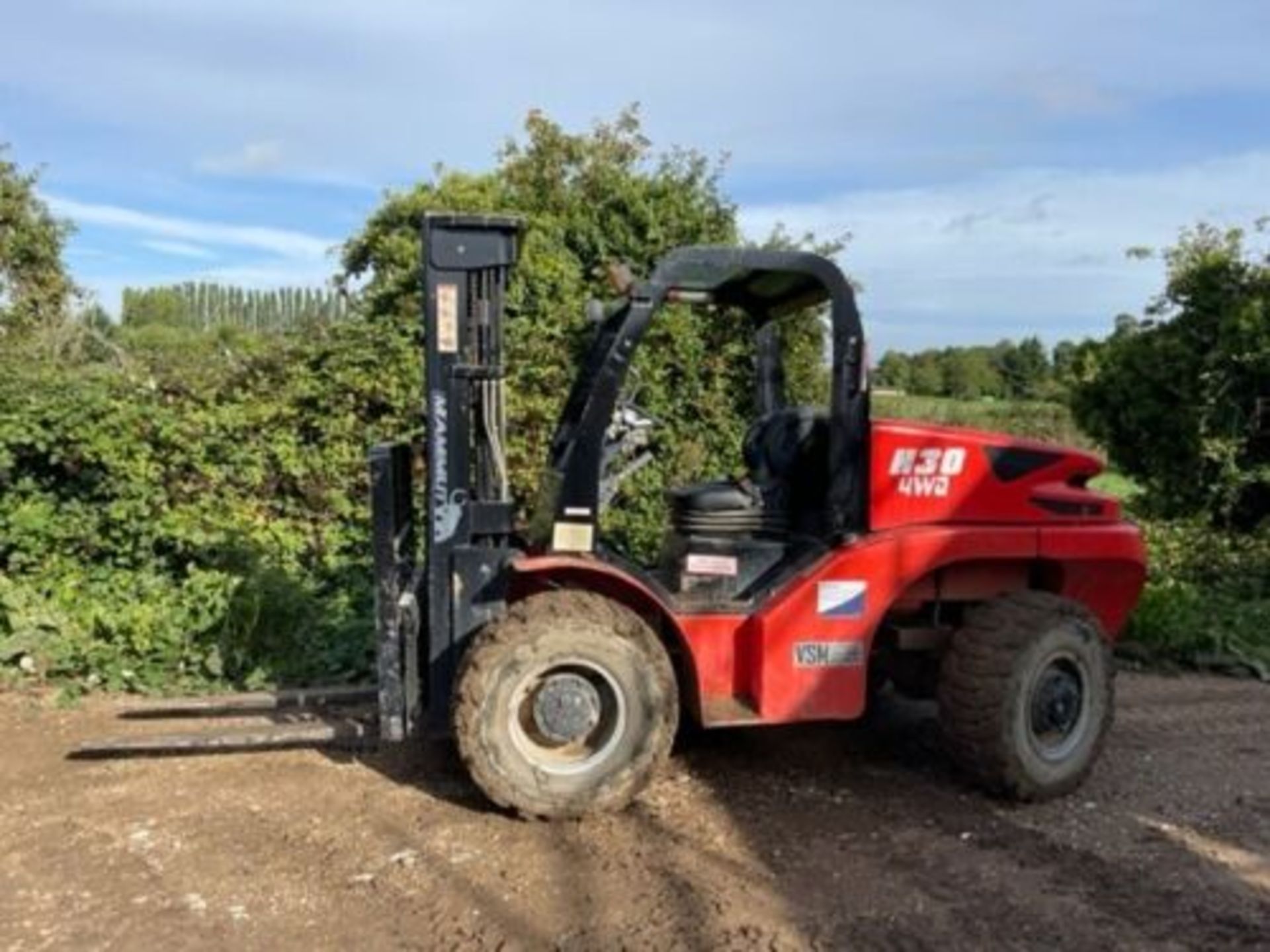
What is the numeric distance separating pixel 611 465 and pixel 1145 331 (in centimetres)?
924

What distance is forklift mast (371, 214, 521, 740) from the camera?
5.44 m

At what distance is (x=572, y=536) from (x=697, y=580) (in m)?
0.60

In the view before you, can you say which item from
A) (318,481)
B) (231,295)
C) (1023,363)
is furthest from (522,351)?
(1023,363)

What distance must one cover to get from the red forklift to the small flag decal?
0.01 metres

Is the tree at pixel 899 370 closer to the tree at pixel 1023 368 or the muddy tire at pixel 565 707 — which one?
the tree at pixel 1023 368

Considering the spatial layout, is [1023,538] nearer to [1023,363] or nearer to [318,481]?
[318,481]

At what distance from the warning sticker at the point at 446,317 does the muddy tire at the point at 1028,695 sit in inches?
97.1

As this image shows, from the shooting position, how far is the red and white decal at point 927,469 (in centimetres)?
571

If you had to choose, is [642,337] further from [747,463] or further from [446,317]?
[747,463]

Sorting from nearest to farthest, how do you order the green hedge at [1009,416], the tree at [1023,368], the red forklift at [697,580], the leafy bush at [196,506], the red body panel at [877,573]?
1. the red forklift at [697,580]
2. the red body panel at [877,573]
3. the leafy bush at [196,506]
4. the green hedge at [1009,416]
5. the tree at [1023,368]

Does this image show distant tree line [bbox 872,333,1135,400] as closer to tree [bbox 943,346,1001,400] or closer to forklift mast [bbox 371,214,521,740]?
tree [bbox 943,346,1001,400]

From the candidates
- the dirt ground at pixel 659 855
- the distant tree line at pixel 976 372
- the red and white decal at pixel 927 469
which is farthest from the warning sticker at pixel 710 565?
the distant tree line at pixel 976 372

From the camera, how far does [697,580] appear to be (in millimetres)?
5723

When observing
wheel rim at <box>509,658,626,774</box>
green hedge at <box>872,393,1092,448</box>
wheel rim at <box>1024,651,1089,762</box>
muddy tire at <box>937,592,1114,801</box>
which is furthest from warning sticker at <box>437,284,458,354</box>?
green hedge at <box>872,393,1092,448</box>
